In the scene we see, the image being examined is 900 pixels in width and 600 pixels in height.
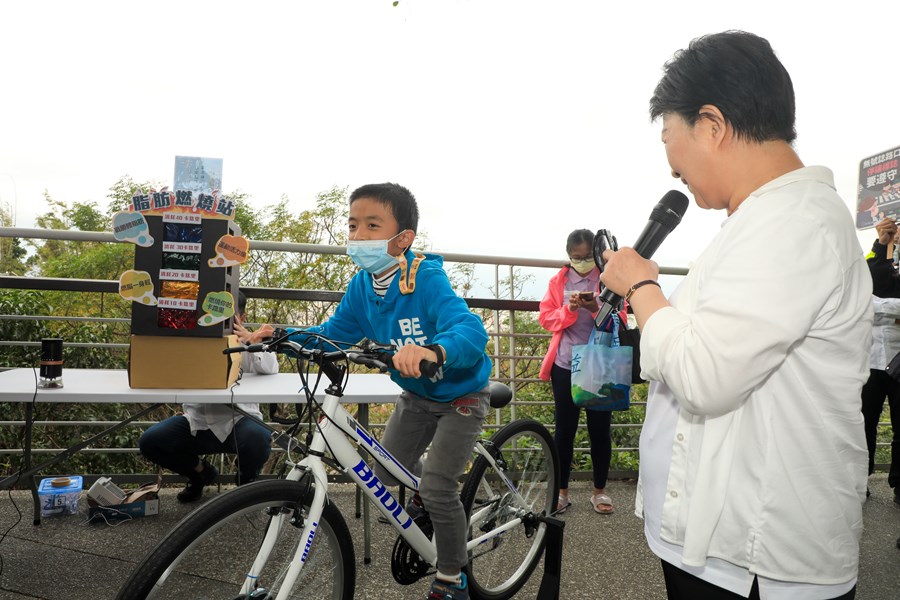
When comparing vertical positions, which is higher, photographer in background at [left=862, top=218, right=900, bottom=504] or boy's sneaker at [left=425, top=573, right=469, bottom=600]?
photographer in background at [left=862, top=218, right=900, bottom=504]

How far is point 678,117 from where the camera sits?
964 millimetres

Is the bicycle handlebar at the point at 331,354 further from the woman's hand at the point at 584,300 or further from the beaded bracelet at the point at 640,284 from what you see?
the woman's hand at the point at 584,300

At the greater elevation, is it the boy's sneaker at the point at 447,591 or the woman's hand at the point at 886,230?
the woman's hand at the point at 886,230

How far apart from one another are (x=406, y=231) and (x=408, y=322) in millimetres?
312

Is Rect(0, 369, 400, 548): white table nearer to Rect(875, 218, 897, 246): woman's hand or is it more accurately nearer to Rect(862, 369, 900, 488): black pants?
Rect(862, 369, 900, 488): black pants

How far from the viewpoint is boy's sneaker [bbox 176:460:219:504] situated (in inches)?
126

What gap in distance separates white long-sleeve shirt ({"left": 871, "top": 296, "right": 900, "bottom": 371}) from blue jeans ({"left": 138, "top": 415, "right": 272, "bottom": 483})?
3.47 meters

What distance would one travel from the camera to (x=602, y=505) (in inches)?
136

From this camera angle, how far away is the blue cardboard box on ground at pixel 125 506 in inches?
115

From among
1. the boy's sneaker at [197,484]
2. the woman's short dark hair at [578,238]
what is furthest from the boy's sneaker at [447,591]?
the woman's short dark hair at [578,238]

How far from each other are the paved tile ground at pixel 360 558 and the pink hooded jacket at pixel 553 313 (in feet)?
2.85

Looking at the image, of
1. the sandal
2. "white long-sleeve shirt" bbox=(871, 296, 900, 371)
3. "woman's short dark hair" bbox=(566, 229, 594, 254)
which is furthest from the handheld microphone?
"white long-sleeve shirt" bbox=(871, 296, 900, 371)

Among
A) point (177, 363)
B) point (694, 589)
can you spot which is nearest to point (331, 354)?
point (694, 589)

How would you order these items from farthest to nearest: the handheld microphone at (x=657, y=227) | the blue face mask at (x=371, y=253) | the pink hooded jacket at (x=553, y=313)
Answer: the pink hooded jacket at (x=553, y=313), the blue face mask at (x=371, y=253), the handheld microphone at (x=657, y=227)
